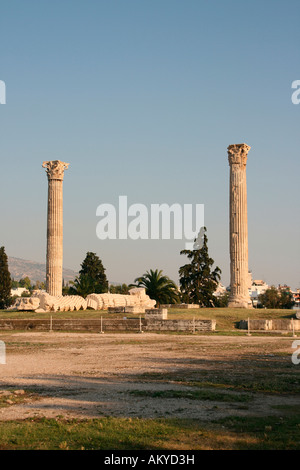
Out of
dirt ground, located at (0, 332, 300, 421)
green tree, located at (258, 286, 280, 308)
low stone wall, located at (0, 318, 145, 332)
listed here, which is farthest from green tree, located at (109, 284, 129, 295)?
dirt ground, located at (0, 332, 300, 421)

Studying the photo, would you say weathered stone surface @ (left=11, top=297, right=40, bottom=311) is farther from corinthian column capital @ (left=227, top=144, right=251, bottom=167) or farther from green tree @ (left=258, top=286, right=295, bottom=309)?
green tree @ (left=258, top=286, right=295, bottom=309)

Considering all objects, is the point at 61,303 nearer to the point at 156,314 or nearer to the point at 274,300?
the point at 156,314

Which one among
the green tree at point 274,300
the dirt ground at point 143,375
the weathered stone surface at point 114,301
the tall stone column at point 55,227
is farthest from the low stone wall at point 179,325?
the green tree at point 274,300

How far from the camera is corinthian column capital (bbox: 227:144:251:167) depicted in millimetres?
40719

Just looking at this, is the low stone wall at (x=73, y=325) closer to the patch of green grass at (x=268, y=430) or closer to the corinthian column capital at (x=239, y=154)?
the corinthian column capital at (x=239, y=154)

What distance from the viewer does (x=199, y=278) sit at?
59.3 metres

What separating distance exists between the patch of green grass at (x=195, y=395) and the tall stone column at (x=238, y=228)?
3019 cm

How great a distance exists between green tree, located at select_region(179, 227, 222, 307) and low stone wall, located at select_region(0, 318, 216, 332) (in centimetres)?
3136

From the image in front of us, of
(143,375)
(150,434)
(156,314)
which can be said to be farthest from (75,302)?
(150,434)

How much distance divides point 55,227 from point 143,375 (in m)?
31.7
